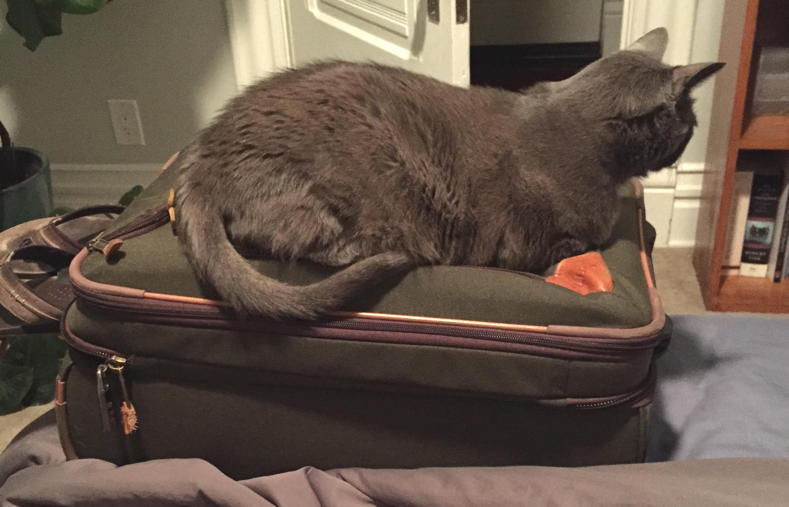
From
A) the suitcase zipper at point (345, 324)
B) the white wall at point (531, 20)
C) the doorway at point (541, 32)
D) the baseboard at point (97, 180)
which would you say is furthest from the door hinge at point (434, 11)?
the white wall at point (531, 20)

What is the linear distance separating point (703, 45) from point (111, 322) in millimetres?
1470

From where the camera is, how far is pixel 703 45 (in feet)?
5.61

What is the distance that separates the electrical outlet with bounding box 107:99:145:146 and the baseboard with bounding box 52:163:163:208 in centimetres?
8

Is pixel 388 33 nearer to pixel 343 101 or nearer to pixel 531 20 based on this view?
pixel 343 101

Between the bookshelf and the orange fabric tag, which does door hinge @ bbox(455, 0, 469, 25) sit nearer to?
the bookshelf

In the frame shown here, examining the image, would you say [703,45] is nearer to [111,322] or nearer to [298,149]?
[298,149]

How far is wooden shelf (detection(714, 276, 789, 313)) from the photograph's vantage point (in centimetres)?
162

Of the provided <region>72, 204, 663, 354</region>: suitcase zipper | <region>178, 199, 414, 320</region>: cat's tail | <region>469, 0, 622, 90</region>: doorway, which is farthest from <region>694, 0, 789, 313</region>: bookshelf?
<region>469, 0, 622, 90</region>: doorway

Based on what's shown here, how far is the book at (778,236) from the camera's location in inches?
62.9

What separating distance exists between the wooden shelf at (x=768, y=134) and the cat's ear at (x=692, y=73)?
23.6 inches

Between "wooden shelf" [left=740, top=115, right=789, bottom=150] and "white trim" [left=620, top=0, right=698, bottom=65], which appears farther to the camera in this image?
"white trim" [left=620, top=0, right=698, bottom=65]

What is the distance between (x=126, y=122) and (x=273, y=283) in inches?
52.5

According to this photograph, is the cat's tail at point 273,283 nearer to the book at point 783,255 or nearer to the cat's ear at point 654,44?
the cat's ear at point 654,44

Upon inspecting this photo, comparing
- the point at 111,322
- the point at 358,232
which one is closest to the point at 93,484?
the point at 111,322
